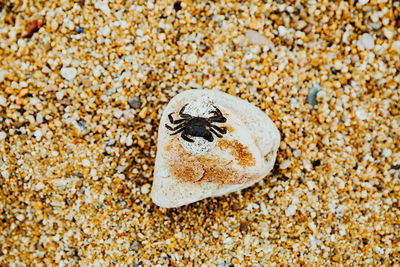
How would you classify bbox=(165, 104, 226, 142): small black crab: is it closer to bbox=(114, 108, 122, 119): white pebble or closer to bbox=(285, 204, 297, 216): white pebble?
bbox=(114, 108, 122, 119): white pebble

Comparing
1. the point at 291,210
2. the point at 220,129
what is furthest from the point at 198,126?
the point at 291,210

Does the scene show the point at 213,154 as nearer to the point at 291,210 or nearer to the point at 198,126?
the point at 198,126

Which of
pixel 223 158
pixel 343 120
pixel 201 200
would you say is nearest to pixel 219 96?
pixel 223 158

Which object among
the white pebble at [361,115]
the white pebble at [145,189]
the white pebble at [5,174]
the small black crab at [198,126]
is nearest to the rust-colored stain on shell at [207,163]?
the small black crab at [198,126]

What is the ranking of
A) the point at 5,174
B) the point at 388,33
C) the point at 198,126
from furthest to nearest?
the point at 388,33 → the point at 5,174 → the point at 198,126

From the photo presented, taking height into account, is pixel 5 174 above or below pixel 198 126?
below

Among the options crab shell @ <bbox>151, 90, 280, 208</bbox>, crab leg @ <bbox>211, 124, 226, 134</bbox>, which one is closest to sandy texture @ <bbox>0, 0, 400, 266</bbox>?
crab shell @ <bbox>151, 90, 280, 208</bbox>
